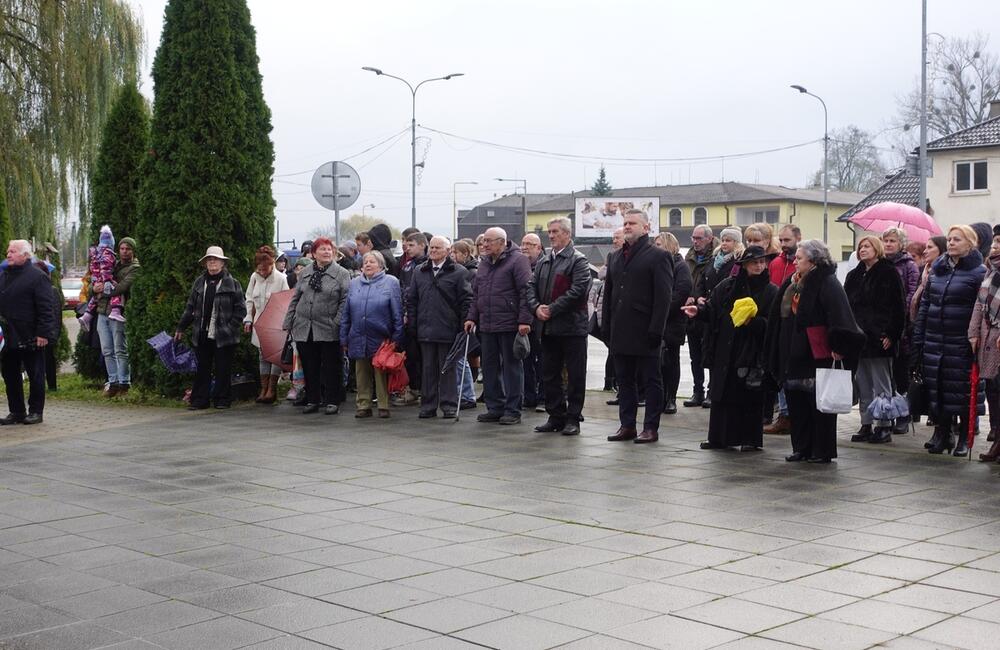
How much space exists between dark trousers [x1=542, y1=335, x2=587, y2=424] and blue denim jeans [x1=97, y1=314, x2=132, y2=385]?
6.10 metres

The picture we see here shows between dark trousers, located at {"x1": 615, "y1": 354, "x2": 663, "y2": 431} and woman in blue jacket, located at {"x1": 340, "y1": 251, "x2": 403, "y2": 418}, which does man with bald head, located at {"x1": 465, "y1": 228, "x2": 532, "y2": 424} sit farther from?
dark trousers, located at {"x1": 615, "y1": 354, "x2": 663, "y2": 431}

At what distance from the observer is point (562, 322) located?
12.1 metres

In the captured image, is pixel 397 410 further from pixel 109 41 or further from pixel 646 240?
pixel 109 41

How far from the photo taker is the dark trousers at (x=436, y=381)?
43.8 feet

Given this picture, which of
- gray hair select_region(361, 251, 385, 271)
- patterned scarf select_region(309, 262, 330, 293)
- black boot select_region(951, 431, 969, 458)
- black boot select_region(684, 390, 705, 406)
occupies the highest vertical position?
gray hair select_region(361, 251, 385, 271)

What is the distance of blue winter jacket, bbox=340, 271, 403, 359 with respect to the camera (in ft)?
43.9

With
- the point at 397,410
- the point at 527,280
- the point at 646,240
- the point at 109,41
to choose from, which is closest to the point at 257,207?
the point at 397,410

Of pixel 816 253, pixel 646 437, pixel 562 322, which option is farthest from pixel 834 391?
pixel 562 322

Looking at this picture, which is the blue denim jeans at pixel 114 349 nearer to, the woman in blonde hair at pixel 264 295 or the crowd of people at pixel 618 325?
the crowd of people at pixel 618 325

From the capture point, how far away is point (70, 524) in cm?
790

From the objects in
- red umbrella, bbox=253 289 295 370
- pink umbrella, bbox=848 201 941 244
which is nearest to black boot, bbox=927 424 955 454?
pink umbrella, bbox=848 201 941 244

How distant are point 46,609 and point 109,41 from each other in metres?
21.4

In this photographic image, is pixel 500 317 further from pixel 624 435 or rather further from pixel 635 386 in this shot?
pixel 624 435

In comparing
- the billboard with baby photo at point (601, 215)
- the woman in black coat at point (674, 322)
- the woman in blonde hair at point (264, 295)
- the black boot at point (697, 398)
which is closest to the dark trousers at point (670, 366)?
the woman in black coat at point (674, 322)
